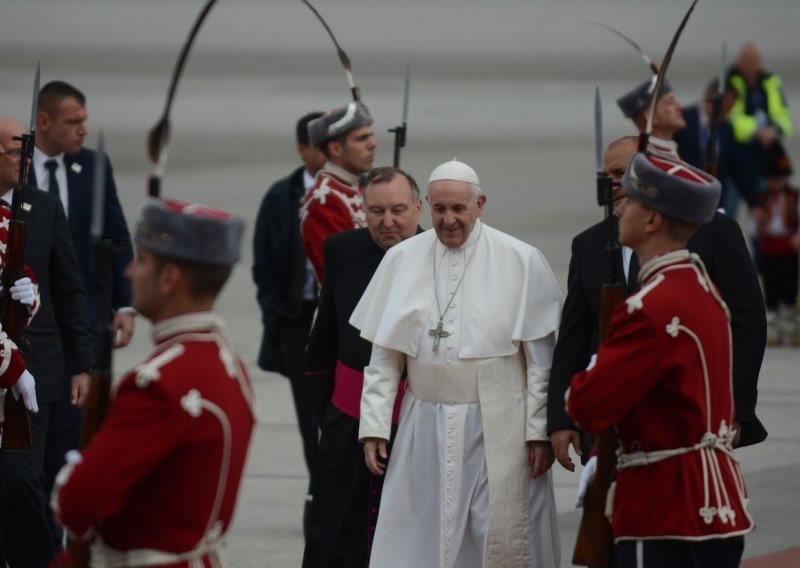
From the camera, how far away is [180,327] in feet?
11.8

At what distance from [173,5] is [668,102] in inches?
812

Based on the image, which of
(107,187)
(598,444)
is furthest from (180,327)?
(107,187)

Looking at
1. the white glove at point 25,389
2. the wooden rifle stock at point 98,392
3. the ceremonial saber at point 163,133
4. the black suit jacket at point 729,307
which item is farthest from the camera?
the white glove at point 25,389

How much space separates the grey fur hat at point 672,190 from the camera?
433 centimetres

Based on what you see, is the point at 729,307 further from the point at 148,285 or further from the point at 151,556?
the point at 151,556

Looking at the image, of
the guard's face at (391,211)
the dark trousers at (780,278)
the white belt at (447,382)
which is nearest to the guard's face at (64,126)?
the guard's face at (391,211)

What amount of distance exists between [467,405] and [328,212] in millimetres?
1658

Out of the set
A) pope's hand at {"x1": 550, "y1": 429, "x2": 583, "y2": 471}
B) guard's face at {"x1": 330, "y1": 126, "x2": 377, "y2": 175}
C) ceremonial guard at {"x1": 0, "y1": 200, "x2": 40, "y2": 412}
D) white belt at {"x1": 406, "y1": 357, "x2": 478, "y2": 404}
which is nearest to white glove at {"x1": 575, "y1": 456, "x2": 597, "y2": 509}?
pope's hand at {"x1": 550, "y1": 429, "x2": 583, "y2": 471}

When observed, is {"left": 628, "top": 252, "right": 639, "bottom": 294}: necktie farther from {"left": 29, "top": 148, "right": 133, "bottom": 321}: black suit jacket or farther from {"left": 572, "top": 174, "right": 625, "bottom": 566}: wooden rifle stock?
{"left": 29, "top": 148, "right": 133, "bottom": 321}: black suit jacket

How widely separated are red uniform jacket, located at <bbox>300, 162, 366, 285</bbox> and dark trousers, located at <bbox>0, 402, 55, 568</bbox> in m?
1.53

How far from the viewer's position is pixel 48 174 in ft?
22.5

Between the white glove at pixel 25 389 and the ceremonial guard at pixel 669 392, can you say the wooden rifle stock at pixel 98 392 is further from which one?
the white glove at pixel 25 389

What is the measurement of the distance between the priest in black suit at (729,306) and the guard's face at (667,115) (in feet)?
6.14

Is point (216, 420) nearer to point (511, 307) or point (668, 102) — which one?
point (511, 307)
